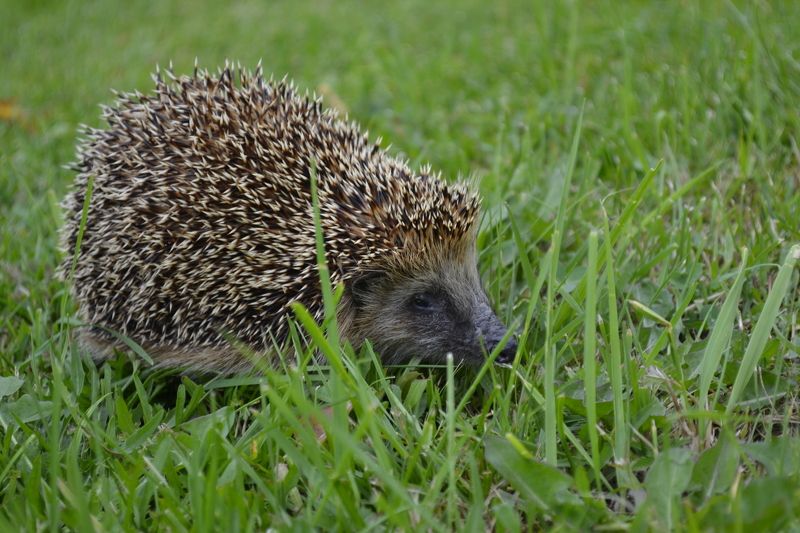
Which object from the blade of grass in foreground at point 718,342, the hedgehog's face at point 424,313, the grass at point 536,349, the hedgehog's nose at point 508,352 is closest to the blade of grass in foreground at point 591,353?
the grass at point 536,349

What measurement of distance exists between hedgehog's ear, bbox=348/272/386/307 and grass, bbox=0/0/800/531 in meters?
0.37

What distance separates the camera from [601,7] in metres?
6.36

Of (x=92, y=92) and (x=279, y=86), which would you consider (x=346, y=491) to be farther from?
(x=92, y=92)

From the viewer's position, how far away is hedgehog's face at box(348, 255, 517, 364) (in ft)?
11.8

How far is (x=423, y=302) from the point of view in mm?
3834

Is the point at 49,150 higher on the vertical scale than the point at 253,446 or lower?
higher

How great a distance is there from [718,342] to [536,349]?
824 mm

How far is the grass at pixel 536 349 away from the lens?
7.90 feet

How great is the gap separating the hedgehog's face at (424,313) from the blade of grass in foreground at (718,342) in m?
1.00

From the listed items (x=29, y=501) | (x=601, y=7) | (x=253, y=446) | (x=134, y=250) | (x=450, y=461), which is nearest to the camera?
(x=450, y=461)

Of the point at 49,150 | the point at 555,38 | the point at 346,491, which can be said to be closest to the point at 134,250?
the point at 346,491

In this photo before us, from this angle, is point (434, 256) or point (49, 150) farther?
point (49, 150)

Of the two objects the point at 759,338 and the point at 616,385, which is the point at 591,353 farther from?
the point at 759,338

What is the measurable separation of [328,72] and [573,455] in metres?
5.19
